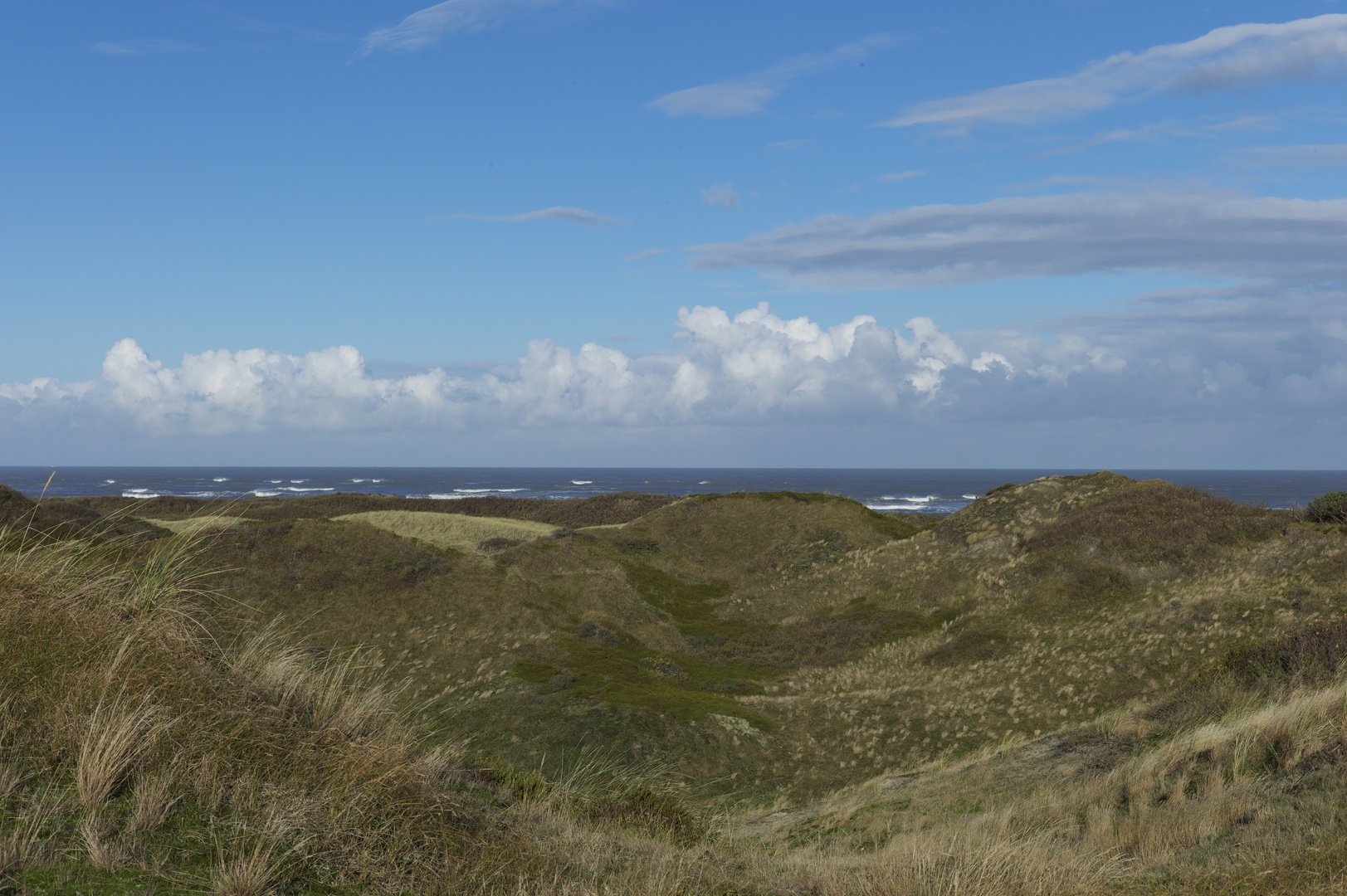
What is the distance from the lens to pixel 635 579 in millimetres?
40219

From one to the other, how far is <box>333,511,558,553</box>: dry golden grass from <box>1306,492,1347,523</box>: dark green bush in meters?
35.9

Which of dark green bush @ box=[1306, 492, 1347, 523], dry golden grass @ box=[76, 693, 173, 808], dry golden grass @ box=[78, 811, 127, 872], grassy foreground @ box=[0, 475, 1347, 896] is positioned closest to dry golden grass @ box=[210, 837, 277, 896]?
grassy foreground @ box=[0, 475, 1347, 896]

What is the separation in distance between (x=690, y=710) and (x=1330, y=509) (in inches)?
1096

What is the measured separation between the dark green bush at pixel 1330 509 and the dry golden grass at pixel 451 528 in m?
35.9

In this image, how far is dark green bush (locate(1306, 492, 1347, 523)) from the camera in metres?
30.7

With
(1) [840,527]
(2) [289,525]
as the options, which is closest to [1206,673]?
(1) [840,527]

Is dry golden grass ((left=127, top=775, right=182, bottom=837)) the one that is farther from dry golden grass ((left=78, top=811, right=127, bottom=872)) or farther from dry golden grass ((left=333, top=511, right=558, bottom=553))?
dry golden grass ((left=333, top=511, right=558, bottom=553))

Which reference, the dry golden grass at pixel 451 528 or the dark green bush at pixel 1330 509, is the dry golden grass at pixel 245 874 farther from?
the dark green bush at pixel 1330 509

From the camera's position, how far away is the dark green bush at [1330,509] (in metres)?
30.7

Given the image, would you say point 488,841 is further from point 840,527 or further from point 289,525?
point 840,527

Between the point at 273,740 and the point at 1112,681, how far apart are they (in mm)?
23942

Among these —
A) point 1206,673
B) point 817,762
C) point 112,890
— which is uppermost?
point 112,890

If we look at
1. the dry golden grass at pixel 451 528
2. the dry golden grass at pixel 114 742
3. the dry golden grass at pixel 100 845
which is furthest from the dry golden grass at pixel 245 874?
the dry golden grass at pixel 451 528

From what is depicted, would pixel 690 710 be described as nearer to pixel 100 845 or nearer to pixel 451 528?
pixel 100 845
